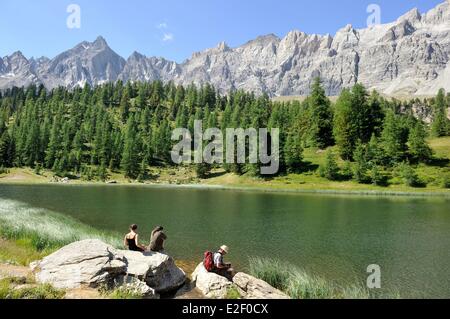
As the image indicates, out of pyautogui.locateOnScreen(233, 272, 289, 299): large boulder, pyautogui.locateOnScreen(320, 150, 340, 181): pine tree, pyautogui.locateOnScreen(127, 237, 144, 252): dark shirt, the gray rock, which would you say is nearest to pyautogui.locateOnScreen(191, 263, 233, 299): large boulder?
pyautogui.locateOnScreen(233, 272, 289, 299): large boulder

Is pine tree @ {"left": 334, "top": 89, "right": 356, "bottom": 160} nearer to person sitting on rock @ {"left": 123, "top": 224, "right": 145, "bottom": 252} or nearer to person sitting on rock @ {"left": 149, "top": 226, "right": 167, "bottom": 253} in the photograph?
person sitting on rock @ {"left": 149, "top": 226, "right": 167, "bottom": 253}

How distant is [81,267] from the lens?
1802 cm

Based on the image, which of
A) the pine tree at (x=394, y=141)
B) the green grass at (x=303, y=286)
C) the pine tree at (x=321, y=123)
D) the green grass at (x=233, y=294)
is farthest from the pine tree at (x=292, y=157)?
the green grass at (x=233, y=294)

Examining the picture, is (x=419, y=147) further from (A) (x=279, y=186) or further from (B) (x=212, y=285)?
(B) (x=212, y=285)

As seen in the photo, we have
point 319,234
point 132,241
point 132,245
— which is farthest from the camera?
point 319,234

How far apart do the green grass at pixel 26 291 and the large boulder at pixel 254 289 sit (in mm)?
9620

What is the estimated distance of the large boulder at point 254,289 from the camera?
64.7 ft

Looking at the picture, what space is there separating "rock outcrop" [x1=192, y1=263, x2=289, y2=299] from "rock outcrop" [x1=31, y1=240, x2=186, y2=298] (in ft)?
6.59

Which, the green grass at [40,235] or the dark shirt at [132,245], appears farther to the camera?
the green grass at [40,235]

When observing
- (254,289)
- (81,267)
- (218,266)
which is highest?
(81,267)

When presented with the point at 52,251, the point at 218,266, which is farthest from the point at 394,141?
the point at 52,251

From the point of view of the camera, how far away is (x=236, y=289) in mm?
20125

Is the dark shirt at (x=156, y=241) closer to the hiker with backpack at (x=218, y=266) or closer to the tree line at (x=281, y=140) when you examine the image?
the hiker with backpack at (x=218, y=266)

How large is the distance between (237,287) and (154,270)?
483cm
